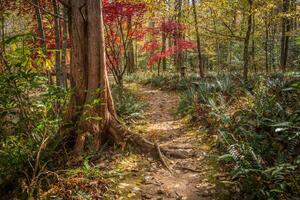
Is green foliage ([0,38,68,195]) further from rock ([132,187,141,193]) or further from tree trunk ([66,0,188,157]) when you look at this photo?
rock ([132,187,141,193])

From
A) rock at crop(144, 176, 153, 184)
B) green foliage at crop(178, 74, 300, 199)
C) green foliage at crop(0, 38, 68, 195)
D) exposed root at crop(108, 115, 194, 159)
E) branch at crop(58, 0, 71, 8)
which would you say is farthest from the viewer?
exposed root at crop(108, 115, 194, 159)

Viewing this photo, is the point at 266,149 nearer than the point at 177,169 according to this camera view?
Yes

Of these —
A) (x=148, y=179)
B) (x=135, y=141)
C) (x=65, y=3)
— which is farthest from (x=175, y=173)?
(x=65, y=3)

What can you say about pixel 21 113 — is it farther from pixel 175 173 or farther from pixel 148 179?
pixel 175 173

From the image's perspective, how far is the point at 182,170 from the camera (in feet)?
13.7

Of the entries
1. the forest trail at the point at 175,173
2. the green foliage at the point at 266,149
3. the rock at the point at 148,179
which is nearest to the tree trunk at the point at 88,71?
the forest trail at the point at 175,173

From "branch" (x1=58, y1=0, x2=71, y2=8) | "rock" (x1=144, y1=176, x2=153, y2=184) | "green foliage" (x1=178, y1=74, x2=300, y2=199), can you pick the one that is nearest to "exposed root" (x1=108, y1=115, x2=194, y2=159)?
"rock" (x1=144, y1=176, x2=153, y2=184)

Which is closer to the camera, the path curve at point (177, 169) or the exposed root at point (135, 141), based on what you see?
the path curve at point (177, 169)

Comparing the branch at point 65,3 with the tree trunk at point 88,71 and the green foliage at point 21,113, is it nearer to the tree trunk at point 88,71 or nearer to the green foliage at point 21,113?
the tree trunk at point 88,71

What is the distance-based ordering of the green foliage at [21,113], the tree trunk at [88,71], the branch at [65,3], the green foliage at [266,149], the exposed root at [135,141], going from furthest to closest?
the exposed root at [135,141] < the tree trunk at [88,71] < the branch at [65,3] < the green foliage at [21,113] < the green foliage at [266,149]

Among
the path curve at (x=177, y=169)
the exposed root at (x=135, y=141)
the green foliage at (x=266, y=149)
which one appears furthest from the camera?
the exposed root at (x=135, y=141)

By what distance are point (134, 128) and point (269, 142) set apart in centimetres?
348

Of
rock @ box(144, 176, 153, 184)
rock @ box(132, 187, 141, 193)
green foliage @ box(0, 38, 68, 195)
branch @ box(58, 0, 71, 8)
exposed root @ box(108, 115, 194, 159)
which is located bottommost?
rock @ box(132, 187, 141, 193)

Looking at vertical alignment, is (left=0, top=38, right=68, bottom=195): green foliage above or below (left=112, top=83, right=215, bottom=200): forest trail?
above
